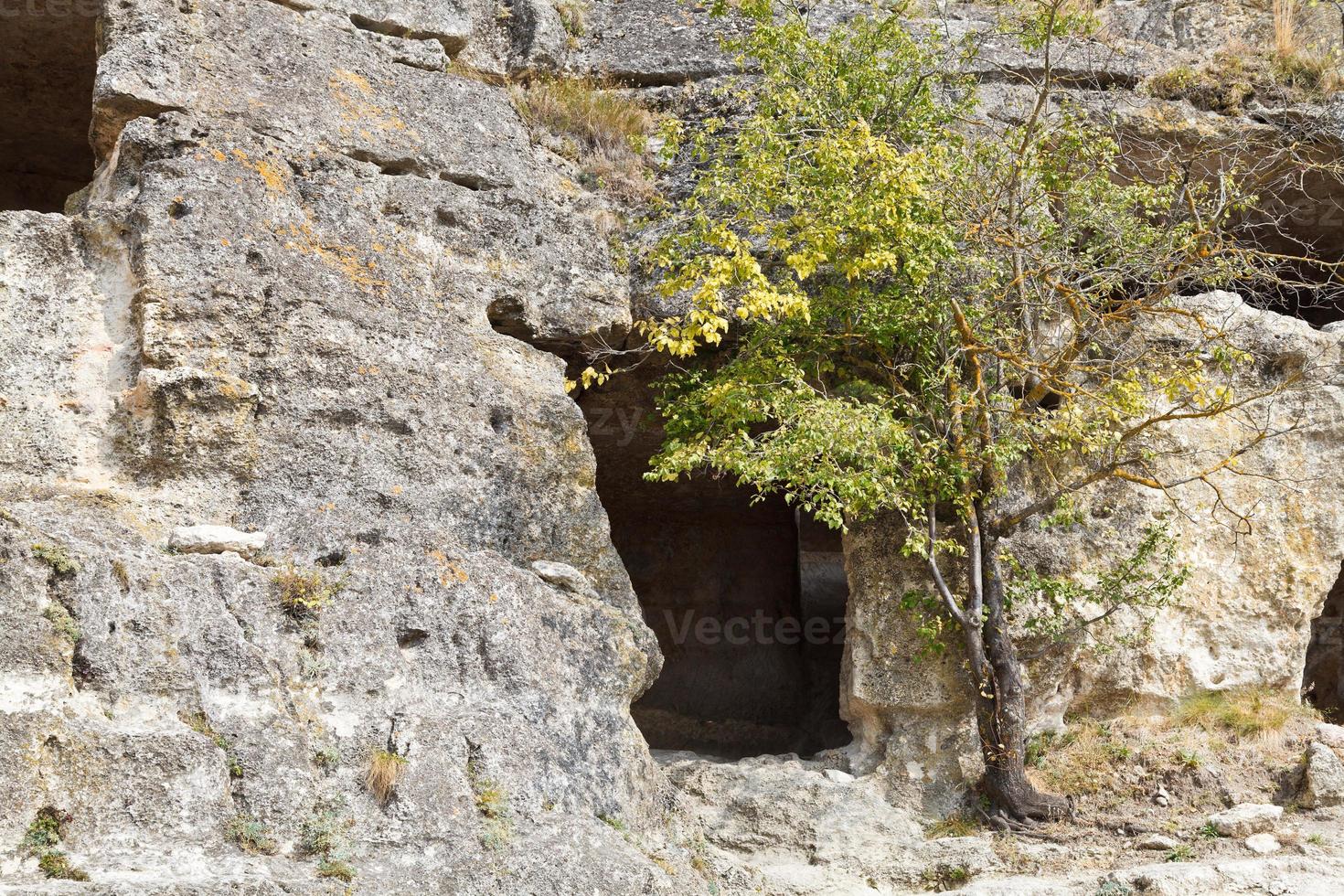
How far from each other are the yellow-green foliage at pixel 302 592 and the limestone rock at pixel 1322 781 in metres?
4.47

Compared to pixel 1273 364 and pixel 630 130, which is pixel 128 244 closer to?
pixel 630 130

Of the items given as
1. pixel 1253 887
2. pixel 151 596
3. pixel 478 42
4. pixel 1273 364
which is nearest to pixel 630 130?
pixel 478 42

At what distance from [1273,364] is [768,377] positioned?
285cm

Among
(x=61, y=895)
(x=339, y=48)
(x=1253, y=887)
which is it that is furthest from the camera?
(x=339, y=48)

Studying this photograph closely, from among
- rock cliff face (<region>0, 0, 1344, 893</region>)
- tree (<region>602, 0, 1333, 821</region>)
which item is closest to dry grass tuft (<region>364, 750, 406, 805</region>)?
rock cliff face (<region>0, 0, 1344, 893</region>)

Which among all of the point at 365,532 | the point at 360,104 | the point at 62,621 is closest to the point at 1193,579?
the point at 365,532

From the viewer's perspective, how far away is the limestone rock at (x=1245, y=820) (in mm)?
6051

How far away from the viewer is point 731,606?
34.4 ft

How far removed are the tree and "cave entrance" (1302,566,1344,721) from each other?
202 centimetres

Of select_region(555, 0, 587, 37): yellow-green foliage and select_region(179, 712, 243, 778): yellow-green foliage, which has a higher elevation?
select_region(555, 0, 587, 37): yellow-green foliage

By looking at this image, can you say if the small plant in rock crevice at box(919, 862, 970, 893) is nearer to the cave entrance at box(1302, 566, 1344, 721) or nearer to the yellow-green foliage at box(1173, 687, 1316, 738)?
the yellow-green foliage at box(1173, 687, 1316, 738)

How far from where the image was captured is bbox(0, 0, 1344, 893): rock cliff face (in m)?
4.03

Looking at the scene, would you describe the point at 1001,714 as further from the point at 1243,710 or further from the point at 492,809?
the point at 492,809

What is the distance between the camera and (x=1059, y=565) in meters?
6.91
